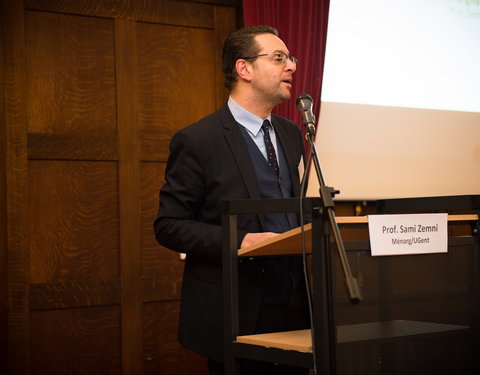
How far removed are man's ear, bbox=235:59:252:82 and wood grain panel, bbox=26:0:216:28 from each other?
1494 mm

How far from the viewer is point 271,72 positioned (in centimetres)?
230

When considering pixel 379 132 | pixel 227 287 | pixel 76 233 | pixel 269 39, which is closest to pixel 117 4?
pixel 76 233

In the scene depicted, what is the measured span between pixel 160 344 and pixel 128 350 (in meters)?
0.18

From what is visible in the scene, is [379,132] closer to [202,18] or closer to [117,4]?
[202,18]

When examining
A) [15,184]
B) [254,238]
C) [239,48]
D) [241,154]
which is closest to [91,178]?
[15,184]

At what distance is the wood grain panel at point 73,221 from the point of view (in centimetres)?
335

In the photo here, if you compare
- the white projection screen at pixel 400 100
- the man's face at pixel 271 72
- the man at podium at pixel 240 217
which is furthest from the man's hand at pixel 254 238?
the white projection screen at pixel 400 100

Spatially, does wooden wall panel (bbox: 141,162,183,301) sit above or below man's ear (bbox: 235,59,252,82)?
below

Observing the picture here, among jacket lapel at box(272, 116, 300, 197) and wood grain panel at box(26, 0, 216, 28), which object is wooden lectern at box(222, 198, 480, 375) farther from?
wood grain panel at box(26, 0, 216, 28)

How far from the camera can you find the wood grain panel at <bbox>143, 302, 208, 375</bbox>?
11.5 feet

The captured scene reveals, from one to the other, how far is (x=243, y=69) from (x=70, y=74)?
1492 millimetres

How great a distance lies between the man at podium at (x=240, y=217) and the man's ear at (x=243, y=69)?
0.02m

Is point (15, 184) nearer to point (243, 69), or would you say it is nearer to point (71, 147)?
point (71, 147)

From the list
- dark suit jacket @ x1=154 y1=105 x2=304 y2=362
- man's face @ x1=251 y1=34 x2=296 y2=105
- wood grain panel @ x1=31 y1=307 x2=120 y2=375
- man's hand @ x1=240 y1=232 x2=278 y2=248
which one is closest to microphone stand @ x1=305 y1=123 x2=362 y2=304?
man's hand @ x1=240 y1=232 x2=278 y2=248
